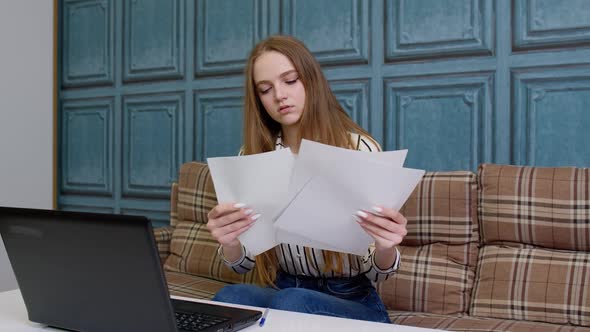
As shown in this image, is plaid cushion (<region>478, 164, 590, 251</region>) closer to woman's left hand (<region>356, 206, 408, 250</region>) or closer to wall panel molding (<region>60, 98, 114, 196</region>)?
woman's left hand (<region>356, 206, 408, 250</region>)

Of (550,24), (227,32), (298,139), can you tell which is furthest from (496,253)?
(227,32)

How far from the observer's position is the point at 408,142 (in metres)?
2.34

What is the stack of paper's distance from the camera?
100 cm

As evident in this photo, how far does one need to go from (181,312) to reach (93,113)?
2.44 metres

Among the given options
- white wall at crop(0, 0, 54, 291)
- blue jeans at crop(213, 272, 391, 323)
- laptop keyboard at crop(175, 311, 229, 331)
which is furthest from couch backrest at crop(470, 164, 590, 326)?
white wall at crop(0, 0, 54, 291)

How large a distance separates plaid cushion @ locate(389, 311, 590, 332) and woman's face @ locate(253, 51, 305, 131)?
26.4 inches

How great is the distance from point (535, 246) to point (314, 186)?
1.04 meters

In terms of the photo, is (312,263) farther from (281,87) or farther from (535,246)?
(535,246)

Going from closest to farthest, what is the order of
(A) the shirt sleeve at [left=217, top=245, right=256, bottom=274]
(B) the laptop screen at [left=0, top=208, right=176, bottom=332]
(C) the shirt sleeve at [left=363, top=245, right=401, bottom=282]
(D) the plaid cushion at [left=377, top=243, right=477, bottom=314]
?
(B) the laptop screen at [left=0, top=208, right=176, bottom=332]
(C) the shirt sleeve at [left=363, top=245, right=401, bottom=282]
(A) the shirt sleeve at [left=217, top=245, right=256, bottom=274]
(D) the plaid cushion at [left=377, top=243, right=477, bottom=314]

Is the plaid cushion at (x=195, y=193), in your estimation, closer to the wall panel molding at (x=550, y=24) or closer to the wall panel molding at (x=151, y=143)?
the wall panel molding at (x=151, y=143)

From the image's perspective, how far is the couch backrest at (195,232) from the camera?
7.59 ft

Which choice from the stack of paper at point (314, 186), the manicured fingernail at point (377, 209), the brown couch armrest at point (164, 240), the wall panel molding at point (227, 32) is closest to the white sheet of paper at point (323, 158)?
the stack of paper at point (314, 186)

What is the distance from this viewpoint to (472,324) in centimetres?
166

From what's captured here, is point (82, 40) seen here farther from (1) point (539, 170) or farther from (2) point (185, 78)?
(1) point (539, 170)
